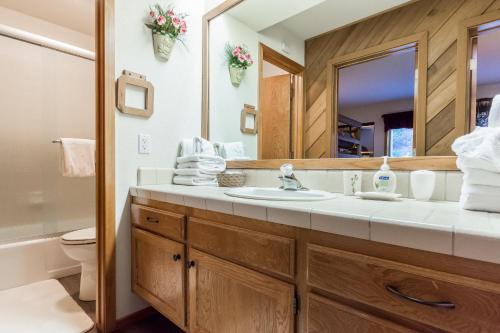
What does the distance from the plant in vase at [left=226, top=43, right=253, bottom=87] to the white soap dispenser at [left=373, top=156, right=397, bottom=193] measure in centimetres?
109

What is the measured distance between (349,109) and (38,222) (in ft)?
9.56

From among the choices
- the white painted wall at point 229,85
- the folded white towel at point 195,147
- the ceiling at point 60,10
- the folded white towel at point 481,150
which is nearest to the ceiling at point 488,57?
the folded white towel at point 481,150

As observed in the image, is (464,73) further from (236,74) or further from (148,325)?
(148,325)

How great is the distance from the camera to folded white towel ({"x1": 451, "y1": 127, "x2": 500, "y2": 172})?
2.32 ft

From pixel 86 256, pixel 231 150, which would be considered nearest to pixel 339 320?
pixel 231 150

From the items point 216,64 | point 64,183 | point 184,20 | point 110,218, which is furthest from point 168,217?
point 64,183

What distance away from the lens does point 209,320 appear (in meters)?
1.06

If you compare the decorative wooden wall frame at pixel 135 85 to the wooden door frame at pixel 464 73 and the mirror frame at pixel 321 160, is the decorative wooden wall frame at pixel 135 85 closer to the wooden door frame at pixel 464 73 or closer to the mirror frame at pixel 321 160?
the mirror frame at pixel 321 160

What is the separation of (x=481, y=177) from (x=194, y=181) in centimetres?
129

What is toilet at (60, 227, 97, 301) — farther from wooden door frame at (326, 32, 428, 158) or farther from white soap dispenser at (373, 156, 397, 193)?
white soap dispenser at (373, 156, 397, 193)

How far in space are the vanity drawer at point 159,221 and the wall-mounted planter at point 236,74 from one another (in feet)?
3.30

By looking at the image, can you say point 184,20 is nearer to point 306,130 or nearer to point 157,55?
point 157,55

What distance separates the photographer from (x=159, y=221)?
4.33ft

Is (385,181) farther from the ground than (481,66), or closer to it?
closer to it
